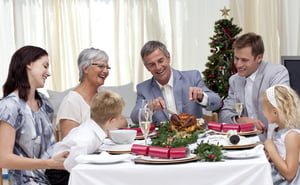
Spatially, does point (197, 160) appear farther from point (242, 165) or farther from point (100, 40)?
point (100, 40)

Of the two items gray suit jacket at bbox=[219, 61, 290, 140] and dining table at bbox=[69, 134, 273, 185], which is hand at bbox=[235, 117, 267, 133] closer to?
gray suit jacket at bbox=[219, 61, 290, 140]

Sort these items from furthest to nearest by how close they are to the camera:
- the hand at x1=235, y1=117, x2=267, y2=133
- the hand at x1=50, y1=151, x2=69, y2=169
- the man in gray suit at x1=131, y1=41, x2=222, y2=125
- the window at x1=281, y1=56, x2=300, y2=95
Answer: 1. the window at x1=281, y1=56, x2=300, y2=95
2. the man in gray suit at x1=131, y1=41, x2=222, y2=125
3. the hand at x1=235, y1=117, x2=267, y2=133
4. the hand at x1=50, y1=151, x2=69, y2=169

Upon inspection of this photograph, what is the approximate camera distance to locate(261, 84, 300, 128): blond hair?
8.26ft

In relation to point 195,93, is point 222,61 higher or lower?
higher

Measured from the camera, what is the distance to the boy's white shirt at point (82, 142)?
2307mm

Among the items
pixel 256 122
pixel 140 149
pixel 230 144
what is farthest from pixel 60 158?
pixel 256 122

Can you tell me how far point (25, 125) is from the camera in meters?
2.64

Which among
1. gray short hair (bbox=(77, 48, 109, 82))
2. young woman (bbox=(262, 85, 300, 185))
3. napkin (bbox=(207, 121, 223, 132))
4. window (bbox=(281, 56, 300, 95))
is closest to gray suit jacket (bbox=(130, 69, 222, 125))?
gray short hair (bbox=(77, 48, 109, 82))

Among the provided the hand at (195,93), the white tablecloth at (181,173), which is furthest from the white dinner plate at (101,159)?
the hand at (195,93)

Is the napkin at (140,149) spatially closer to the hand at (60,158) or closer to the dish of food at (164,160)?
the dish of food at (164,160)

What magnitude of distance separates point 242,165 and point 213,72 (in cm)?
262

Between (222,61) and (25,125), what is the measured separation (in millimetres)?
2361

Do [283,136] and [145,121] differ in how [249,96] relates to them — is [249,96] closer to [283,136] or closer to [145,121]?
[283,136]

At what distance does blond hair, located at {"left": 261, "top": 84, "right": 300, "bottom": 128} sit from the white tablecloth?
0.50 m
